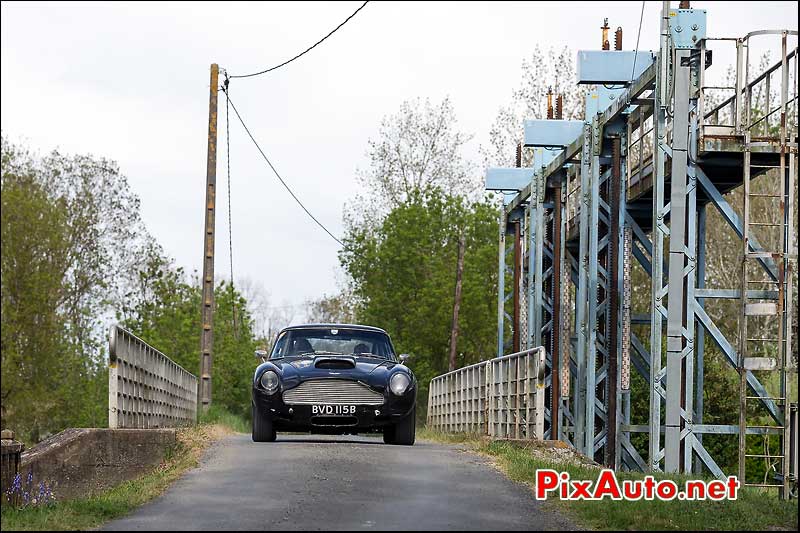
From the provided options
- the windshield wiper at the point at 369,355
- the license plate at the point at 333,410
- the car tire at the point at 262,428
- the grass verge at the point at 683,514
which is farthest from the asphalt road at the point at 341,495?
the windshield wiper at the point at 369,355

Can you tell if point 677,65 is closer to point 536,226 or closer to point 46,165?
point 536,226

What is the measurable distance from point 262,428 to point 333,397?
1.24 metres

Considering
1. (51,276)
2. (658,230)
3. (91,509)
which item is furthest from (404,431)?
(51,276)

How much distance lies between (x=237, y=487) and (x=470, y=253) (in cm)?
4279

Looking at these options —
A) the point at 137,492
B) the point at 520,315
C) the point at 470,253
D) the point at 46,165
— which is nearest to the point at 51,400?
the point at 46,165

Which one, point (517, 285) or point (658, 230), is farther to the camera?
point (517, 285)

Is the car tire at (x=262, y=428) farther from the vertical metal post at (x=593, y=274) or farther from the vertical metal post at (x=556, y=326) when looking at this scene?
the vertical metal post at (x=556, y=326)

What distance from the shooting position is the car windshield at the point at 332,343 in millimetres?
17344

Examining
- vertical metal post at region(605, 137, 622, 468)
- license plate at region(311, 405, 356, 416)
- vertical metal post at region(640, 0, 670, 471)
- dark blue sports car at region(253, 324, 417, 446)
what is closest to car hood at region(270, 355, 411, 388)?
dark blue sports car at region(253, 324, 417, 446)

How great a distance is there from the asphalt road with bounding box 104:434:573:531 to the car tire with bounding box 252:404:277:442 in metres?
1.49

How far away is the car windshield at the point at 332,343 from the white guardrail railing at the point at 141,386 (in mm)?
1911

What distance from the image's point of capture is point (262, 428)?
16.6 metres

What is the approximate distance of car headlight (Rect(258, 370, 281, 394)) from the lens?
16.1 m

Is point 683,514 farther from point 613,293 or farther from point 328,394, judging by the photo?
point 613,293
